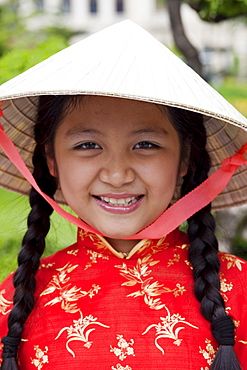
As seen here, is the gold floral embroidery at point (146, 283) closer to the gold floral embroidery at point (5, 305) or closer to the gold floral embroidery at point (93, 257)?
the gold floral embroidery at point (93, 257)

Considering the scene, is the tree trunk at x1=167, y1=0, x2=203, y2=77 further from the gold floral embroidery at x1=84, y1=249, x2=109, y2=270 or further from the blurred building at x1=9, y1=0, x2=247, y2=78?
the blurred building at x1=9, y1=0, x2=247, y2=78

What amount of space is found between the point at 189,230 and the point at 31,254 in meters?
0.50

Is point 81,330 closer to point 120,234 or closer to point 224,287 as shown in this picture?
point 120,234

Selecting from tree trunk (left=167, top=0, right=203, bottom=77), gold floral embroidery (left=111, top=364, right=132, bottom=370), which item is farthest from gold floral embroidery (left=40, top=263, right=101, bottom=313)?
tree trunk (left=167, top=0, right=203, bottom=77)

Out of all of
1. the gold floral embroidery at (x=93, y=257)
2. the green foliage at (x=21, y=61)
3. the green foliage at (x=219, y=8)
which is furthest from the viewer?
the green foliage at (x=219, y=8)

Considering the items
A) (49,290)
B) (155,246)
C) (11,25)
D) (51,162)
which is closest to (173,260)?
(155,246)

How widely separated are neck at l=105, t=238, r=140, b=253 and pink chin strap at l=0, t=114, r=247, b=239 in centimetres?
10

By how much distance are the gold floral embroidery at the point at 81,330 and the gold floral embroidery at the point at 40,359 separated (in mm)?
61

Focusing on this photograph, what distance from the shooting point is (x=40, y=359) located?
65.4 inches

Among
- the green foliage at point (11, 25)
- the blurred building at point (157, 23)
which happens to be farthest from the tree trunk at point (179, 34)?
the blurred building at point (157, 23)

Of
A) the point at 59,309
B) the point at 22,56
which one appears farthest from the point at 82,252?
the point at 22,56

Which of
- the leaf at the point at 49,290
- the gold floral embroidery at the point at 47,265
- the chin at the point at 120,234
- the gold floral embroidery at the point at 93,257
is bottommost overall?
the leaf at the point at 49,290

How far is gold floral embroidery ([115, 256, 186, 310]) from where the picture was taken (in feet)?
5.53

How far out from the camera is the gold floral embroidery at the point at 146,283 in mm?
1687
